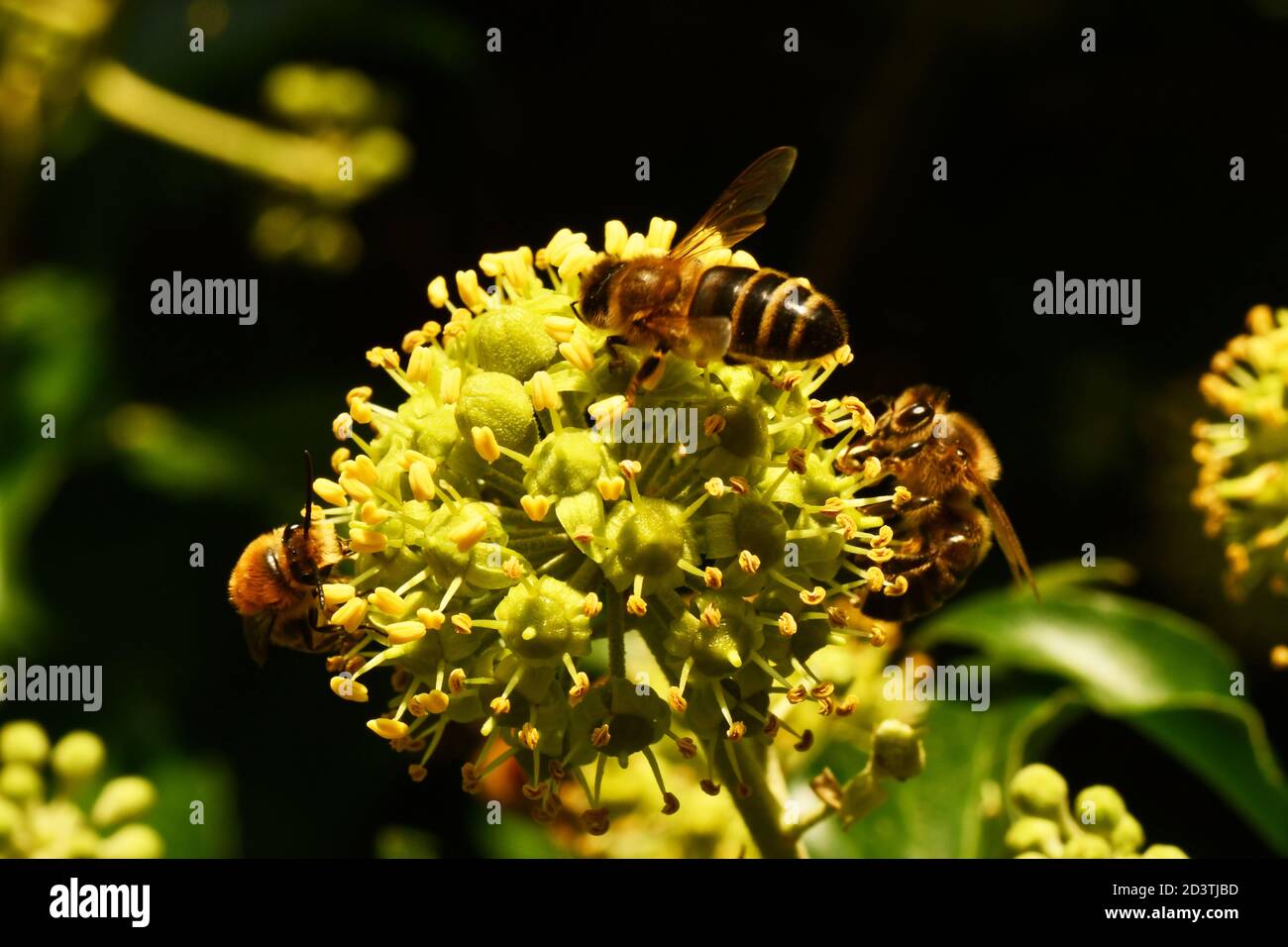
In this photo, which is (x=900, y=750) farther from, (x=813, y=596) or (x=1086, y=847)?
(x=1086, y=847)

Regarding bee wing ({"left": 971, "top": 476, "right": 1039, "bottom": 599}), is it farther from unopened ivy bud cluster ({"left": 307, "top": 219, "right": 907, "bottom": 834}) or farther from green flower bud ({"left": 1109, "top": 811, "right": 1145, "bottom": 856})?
green flower bud ({"left": 1109, "top": 811, "right": 1145, "bottom": 856})

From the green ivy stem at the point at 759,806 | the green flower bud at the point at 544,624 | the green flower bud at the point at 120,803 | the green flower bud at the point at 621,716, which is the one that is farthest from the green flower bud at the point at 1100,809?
the green flower bud at the point at 120,803

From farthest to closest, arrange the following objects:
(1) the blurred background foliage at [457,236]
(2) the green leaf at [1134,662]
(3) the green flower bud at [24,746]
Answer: (1) the blurred background foliage at [457,236] → (3) the green flower bud at [24,746] → (2) the green leaf at [1134,662]

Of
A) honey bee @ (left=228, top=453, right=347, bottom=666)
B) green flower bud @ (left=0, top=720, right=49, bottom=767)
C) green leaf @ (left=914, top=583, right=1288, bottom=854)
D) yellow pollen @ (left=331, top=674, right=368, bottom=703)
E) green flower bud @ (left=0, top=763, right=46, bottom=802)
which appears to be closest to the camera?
yellow pollen @ (left=331, top=674, right=368, bottom=703)

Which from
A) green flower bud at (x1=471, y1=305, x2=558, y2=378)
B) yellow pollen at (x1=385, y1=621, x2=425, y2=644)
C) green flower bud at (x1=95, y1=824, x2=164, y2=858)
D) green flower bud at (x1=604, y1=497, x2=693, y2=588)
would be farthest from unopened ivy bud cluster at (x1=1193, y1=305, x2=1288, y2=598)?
green flower bud at (x1=95, y1=824, x2=164, y2=858)

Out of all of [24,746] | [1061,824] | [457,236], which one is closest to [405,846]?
[24,746]

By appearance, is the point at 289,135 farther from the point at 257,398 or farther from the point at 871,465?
the point at 871,465

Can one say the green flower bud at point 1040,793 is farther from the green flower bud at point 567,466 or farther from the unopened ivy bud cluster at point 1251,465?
the green flower bud at point 567,466
